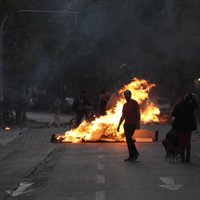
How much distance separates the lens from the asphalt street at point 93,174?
474 inches

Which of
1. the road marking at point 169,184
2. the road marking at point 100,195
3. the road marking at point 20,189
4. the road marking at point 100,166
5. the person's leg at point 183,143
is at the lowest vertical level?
the road marking at point 20,189

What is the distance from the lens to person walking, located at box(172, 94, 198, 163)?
17.0 m

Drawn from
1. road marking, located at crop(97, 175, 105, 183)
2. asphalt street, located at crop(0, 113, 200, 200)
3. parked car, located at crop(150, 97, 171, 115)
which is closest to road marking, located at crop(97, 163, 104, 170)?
asphalt street, located at crop(0, 113, 200, 200)

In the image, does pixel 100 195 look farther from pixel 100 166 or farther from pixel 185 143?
pixel 185 143

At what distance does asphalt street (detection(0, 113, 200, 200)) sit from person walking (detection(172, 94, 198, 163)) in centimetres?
40

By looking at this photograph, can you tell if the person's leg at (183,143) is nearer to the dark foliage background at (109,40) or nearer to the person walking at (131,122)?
the person walking at (131,122)

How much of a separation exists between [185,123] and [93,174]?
10.8ft

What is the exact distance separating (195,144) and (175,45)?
6.57 metres

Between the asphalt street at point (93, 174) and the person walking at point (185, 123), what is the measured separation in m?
0.40

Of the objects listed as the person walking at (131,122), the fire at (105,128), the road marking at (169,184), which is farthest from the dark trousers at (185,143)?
the fire at (105,128)

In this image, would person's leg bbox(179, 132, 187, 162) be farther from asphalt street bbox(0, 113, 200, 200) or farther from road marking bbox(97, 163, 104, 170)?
road marking bbox(97, 163, 104, 170)

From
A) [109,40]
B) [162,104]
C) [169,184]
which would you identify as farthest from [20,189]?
[162,104]

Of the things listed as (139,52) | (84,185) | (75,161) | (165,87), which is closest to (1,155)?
(75,161)

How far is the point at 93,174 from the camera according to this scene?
1468 cm
